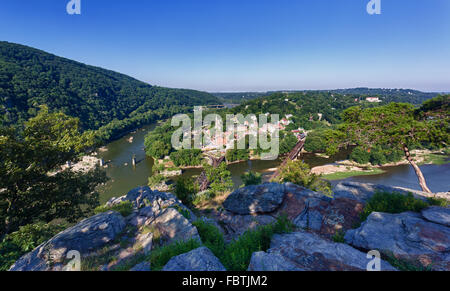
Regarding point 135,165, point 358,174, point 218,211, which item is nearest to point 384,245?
point 218,211

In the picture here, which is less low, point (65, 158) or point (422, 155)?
point (65, 158)

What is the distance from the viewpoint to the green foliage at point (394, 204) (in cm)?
496

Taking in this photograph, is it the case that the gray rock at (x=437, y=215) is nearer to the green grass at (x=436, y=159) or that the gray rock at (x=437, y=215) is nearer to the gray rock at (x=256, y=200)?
the gray rock at (x=256, y=200)

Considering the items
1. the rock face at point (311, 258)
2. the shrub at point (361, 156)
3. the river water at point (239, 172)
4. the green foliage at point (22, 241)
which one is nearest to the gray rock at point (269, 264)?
the rock face at point (311, 258)

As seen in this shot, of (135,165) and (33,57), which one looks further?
(33,57)

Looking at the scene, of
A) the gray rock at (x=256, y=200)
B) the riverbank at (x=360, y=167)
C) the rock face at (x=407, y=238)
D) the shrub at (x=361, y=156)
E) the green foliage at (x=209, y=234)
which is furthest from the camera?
the shrub at (x=361, y=156)

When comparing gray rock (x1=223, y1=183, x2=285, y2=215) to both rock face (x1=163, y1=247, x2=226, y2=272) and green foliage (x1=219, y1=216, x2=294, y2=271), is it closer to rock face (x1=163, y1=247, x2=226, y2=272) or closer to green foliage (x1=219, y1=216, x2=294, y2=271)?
green foliage (x1=219, y1=216, x2=294, y2=271)

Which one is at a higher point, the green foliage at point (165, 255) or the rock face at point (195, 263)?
the rock face at point (195, 263)

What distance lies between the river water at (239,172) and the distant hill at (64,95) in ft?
66.7
